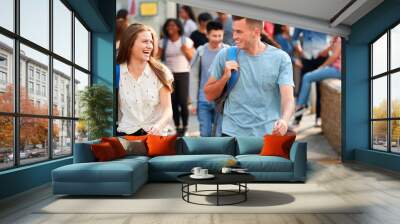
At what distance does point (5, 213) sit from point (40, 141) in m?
2.23

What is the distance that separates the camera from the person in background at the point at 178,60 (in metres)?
9.38

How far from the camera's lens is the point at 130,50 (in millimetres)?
9008

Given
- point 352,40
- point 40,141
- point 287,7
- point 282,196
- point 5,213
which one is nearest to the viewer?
point 5,213

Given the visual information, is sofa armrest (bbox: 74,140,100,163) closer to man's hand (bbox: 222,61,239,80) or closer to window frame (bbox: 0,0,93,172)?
window frame (bbox: 0,0,93,172)

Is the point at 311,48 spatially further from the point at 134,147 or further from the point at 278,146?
the point at 134,147

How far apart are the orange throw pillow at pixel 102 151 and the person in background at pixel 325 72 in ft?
17.8

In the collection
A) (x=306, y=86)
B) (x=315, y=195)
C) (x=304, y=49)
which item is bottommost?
(x=315, y=195)

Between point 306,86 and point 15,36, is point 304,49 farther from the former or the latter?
point 15,36

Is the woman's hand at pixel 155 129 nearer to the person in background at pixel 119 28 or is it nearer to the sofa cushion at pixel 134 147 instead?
the person in background at pixel 119 28

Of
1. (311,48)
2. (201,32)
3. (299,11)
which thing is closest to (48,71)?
(201,32)

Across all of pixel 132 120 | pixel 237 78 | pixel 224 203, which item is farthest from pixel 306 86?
pixel 224 203

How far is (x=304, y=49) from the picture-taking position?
10133mm

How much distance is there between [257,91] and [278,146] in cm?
238

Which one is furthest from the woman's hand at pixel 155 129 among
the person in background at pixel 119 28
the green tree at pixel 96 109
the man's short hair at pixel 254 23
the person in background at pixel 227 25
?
the man's short hair at pixel 254 23
